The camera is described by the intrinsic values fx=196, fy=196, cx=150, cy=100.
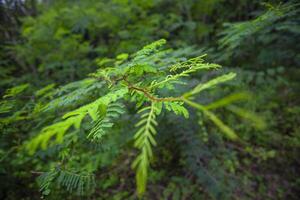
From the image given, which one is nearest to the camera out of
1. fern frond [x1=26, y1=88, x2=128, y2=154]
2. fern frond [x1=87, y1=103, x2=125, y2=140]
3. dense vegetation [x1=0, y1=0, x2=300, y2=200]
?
fern frond [x1=26, y1=88, x2=128, y2=154]

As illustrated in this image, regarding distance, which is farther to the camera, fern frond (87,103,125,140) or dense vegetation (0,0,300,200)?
dense vegetation (0,0,300,200)

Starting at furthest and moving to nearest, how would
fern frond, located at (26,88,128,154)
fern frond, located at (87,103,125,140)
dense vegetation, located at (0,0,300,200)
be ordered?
dense vegetation, located at (0,0,300,200) < fern frond, located at (87,103,125,140) < fern frond, located at (26,88,128,154)

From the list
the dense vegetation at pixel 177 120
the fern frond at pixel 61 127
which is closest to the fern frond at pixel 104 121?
the fern frond at pixel 61 127

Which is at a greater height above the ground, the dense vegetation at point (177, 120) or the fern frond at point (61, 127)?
the fern frond at point (61, 127)

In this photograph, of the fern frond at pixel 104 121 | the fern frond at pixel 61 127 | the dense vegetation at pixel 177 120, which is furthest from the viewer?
the dense vegetation at pixel 177 120

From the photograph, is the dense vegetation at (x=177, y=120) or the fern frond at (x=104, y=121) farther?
the dense vegetation at (x=177, y=120)

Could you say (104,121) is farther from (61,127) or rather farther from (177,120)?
(177,120)

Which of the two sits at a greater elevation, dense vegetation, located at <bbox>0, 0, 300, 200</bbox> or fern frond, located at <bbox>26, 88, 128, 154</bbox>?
fern frond, located at <bbox>26, 88, 128, 154</bbox>

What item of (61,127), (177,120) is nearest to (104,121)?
(61,127)

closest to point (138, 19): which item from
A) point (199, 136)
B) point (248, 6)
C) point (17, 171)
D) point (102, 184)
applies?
point (248, 6)

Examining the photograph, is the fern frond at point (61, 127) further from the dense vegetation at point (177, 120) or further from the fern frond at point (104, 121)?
the dense vegetation at point (177, 120)

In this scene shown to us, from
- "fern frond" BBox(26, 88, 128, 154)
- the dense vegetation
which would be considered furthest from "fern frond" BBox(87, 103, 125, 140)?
the dense vegetation

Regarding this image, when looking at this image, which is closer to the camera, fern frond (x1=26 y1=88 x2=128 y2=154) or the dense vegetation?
fern frond (x1=26 y1=88 x2=128 y2=154)

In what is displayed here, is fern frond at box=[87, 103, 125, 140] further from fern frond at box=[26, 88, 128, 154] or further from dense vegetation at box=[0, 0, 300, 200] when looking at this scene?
dense vegetation at box=[0, 0, 300, 200]
